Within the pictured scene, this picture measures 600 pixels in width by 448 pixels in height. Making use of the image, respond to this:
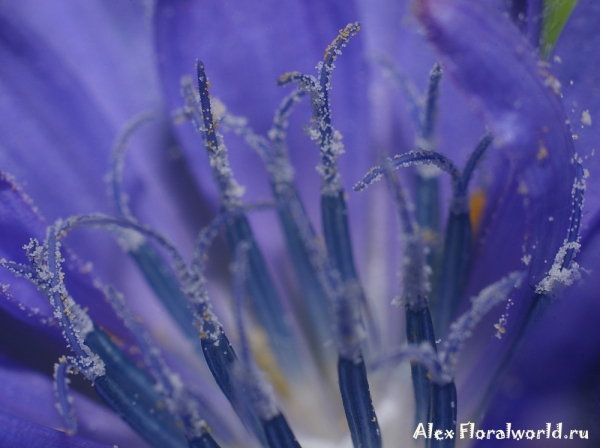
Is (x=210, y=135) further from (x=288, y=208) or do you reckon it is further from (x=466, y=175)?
(x=466, y=175)

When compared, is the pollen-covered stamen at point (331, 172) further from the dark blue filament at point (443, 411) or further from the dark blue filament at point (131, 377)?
the dark blue filament at point (131, 377)

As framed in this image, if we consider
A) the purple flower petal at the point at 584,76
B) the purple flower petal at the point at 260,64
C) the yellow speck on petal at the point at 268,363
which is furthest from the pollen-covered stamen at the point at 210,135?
the purple flower petal at the point at 584,76

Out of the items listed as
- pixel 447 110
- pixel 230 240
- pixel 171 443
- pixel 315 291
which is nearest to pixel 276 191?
pixel 230 240

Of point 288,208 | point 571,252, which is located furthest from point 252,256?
point 571,252

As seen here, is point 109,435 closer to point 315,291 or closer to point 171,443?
point 171,443

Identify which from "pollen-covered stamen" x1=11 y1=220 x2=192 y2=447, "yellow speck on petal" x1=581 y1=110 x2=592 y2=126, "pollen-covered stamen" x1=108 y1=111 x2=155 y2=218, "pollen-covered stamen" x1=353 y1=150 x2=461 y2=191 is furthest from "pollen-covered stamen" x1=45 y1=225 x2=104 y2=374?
"yellow speck on petal" x1=581 y1=110 x2=592 y2=126

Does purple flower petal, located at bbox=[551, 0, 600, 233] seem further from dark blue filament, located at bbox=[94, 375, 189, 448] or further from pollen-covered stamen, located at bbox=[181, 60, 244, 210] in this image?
dark blue filament, located at bbox=[94, 375, 189, 448]
